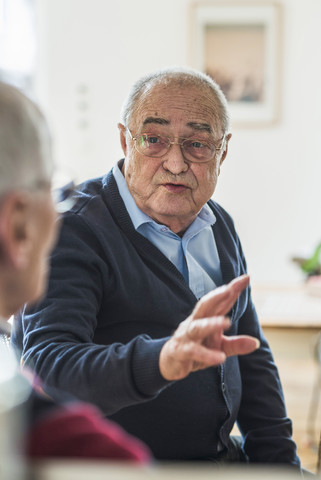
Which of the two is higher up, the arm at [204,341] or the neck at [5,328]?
the arm at [204,341]

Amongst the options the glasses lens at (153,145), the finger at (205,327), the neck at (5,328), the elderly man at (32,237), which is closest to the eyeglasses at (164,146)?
the glasses lens at (153,145)

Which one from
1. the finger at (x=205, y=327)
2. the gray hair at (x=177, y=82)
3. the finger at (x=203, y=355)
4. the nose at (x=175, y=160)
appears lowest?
the finger at (x=203, y=355)


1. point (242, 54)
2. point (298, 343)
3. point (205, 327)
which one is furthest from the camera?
point (242, 54)

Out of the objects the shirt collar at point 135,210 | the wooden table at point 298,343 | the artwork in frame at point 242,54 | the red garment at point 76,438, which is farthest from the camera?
the artwork in frame at point 242,54

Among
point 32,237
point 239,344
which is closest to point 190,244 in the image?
point 239,344

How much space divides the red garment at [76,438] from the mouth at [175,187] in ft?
2.98

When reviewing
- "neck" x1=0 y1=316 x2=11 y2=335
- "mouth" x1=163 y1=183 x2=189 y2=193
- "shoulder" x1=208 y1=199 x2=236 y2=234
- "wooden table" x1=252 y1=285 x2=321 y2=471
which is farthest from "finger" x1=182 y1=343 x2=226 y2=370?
"wooden table" x1=252 y1=285 x2=321 y2=471

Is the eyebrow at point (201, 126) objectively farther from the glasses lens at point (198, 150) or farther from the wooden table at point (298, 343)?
the wooden table at point (298, 343)

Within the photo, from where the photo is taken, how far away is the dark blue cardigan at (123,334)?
1.20 m

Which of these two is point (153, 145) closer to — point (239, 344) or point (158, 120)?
point (158, 120)

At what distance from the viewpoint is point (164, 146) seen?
5.12ft

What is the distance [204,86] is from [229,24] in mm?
3922

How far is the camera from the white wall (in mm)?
5199

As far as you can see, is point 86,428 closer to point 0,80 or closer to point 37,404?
point 37,404
